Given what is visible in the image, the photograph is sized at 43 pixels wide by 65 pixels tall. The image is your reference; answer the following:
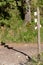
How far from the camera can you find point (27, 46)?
1098cm

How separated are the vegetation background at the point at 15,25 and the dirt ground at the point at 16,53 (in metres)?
0.80

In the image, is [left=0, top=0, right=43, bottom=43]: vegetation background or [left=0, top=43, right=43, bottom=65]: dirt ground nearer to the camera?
[left=0, top=43, right=43, bottom=65]: dirt ground

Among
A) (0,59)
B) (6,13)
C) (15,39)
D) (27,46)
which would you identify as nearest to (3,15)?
(6,13)

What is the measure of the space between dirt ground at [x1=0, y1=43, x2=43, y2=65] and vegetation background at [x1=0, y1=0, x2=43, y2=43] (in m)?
0.80

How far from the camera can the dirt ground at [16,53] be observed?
9327 mm

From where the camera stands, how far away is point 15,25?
13070mm

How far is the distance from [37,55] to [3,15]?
179 inches

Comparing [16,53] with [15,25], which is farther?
[15,25]

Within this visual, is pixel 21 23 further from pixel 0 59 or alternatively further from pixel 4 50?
pixel 0 59

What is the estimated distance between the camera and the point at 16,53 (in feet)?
33.0

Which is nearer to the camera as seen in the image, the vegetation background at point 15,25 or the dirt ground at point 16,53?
the dirt ground at point 16,53

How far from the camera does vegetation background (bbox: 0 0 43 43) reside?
12.0 metres

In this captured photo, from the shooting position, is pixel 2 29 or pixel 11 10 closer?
pixel 2 29

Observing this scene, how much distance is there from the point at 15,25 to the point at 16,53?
126 inches
